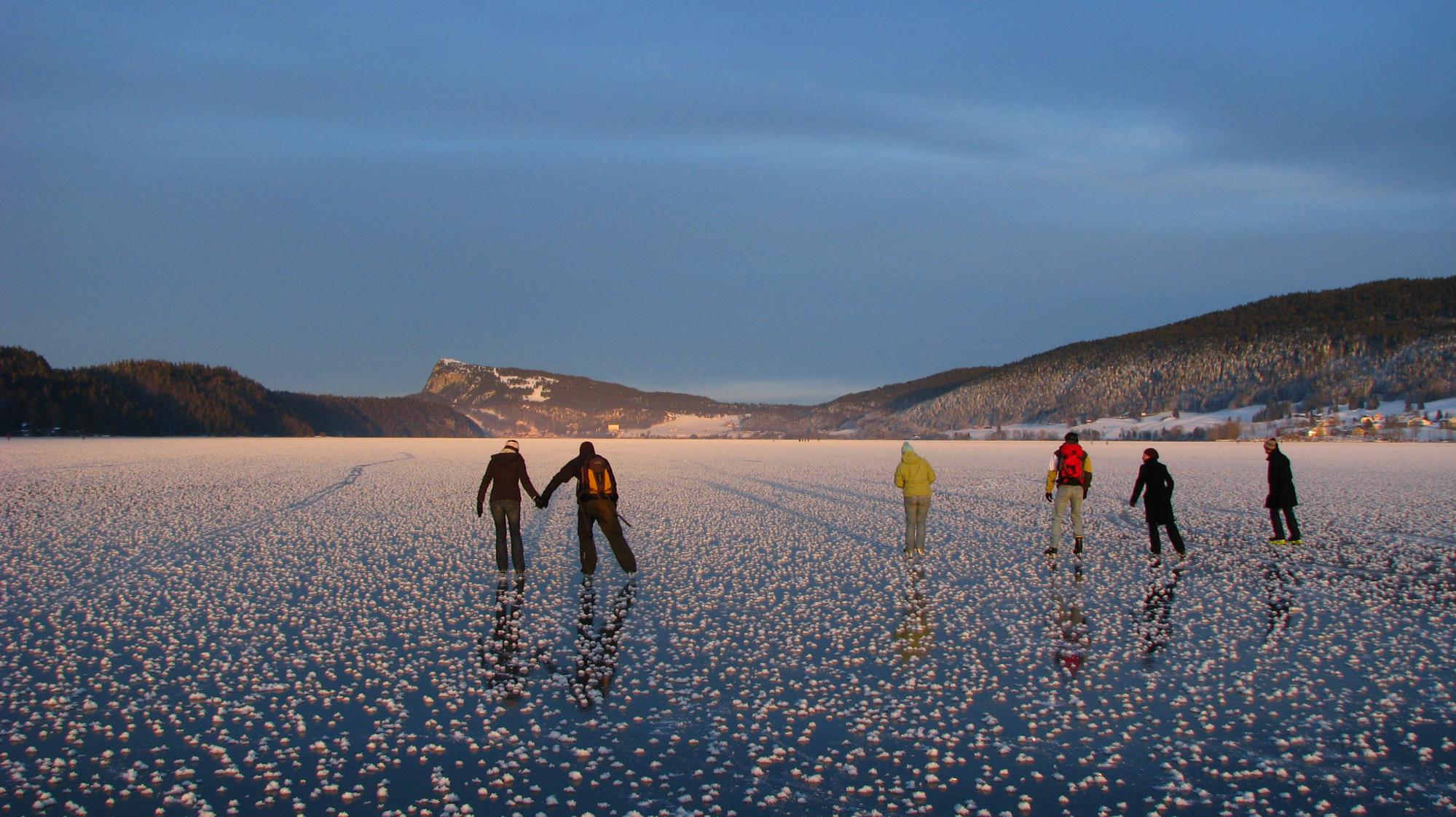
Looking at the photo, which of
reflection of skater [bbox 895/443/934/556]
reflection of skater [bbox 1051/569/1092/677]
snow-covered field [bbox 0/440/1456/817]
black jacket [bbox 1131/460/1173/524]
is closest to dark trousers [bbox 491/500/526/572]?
snow-covered field [bbox 0/440/1456/817]

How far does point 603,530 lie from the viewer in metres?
11.7

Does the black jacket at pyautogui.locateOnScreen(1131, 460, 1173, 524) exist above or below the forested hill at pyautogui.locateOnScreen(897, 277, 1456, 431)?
below

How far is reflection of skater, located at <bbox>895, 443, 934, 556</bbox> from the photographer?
13.2m

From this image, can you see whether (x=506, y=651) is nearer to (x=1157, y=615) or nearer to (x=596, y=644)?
(x=596, y=644)

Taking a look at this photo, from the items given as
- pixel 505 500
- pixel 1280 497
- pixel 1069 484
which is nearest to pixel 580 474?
pixel 505 500

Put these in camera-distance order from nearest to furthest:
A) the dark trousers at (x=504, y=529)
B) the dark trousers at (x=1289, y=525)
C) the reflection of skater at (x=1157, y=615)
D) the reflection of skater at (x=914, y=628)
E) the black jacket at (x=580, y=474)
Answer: the reflection of skater at (x=914, y=628), the reflection of skater at (x=1157, y=615), the black jacket at (x=580, y=474), the dark trousers at (x=504, y=529), the dark trousers at (x=1289, y=525)

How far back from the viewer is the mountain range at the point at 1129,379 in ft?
365

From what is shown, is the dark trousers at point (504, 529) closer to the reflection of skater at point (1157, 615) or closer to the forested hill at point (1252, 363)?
the reflection of skater at point (1157, 615)

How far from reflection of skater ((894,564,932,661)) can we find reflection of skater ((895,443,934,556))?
2.27m

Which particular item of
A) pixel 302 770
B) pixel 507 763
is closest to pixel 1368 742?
pixel 507 763

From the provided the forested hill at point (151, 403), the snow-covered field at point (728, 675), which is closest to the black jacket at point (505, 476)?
the snow-covered field at point (728, 675)

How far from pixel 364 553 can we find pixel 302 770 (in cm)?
901

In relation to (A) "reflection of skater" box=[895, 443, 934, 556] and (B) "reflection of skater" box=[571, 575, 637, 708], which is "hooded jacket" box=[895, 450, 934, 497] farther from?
(B) "reflection of skater" box=[571, 575, 637, 708]

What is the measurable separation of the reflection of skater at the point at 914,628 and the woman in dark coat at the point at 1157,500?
4737 mm
